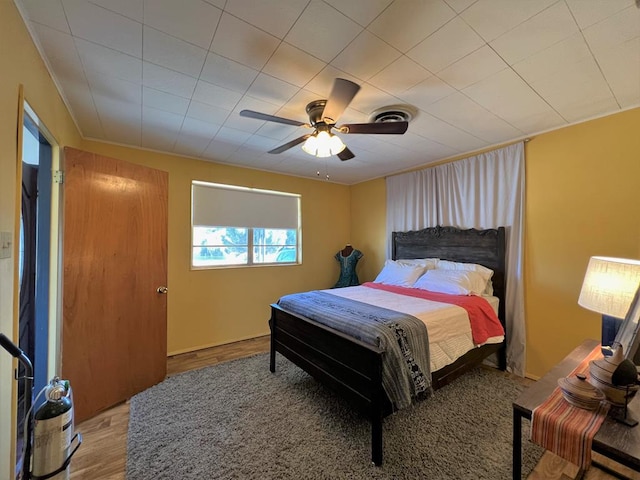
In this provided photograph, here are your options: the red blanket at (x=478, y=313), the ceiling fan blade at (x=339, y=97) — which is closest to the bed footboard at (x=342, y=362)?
the red blanket at (x=478, y=313)

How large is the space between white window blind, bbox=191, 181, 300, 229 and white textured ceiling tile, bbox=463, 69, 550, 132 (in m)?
2.90

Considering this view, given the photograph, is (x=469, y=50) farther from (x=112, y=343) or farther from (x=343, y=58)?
(x=112, y=343)

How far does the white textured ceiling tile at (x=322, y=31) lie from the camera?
135 cm

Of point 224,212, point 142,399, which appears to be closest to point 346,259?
point 224,212

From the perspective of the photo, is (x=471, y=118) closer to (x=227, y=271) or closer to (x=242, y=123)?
(x=242, y=123)

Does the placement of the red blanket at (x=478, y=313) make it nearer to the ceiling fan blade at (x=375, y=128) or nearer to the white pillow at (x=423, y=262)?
the white pillow at (x=423, y=262)

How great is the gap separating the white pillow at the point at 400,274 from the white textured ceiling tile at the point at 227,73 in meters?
2.71

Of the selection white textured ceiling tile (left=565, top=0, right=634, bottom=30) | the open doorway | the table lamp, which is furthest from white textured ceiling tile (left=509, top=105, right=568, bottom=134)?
the open doorway

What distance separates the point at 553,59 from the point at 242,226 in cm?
355

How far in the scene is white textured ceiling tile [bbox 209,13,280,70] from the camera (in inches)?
56.2

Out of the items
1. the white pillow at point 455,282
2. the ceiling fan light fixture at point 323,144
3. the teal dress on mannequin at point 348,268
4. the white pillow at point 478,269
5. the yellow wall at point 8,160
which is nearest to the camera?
the yellow wall at point 8,160

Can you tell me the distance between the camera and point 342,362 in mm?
2045

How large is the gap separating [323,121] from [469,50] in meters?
0.98

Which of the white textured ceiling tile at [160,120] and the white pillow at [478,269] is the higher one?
the white textured ceiling tile at [160,120]
